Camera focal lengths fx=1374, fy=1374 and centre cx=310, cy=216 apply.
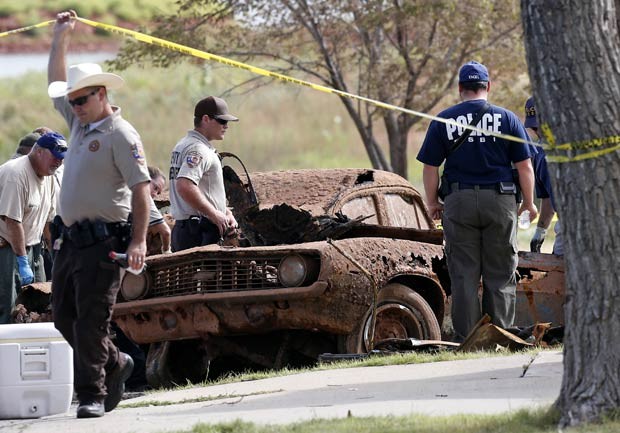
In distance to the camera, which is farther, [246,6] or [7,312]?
[246,6]

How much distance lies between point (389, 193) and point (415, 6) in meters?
6.28

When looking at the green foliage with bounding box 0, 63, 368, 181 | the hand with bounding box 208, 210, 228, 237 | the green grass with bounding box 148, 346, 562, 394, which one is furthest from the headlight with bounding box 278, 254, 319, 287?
the green foliage with bounding box 0, 63, 368, 181

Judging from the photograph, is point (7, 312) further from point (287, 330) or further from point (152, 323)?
point (287, 330)

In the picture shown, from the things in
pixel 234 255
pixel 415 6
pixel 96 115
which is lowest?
pixel 234 255

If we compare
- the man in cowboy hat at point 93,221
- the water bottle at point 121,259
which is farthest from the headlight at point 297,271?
the water bottle at point 121,259

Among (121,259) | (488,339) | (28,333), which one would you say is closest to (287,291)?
(488,339)

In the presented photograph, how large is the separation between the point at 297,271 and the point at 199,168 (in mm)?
1251

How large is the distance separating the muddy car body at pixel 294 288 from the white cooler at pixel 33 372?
4.83 feet

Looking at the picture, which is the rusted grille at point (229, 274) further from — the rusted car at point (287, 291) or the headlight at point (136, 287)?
the headlight at point (136, 287)

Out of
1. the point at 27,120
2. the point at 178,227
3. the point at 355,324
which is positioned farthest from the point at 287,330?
the point at 27,120

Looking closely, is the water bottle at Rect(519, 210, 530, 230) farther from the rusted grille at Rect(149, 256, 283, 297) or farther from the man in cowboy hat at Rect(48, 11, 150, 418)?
the man in cowboy hat at Rect(48, 11, 150, 418)

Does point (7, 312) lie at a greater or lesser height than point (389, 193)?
lesser

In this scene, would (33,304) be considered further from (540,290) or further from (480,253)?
(540,290)

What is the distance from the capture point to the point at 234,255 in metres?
8.97
